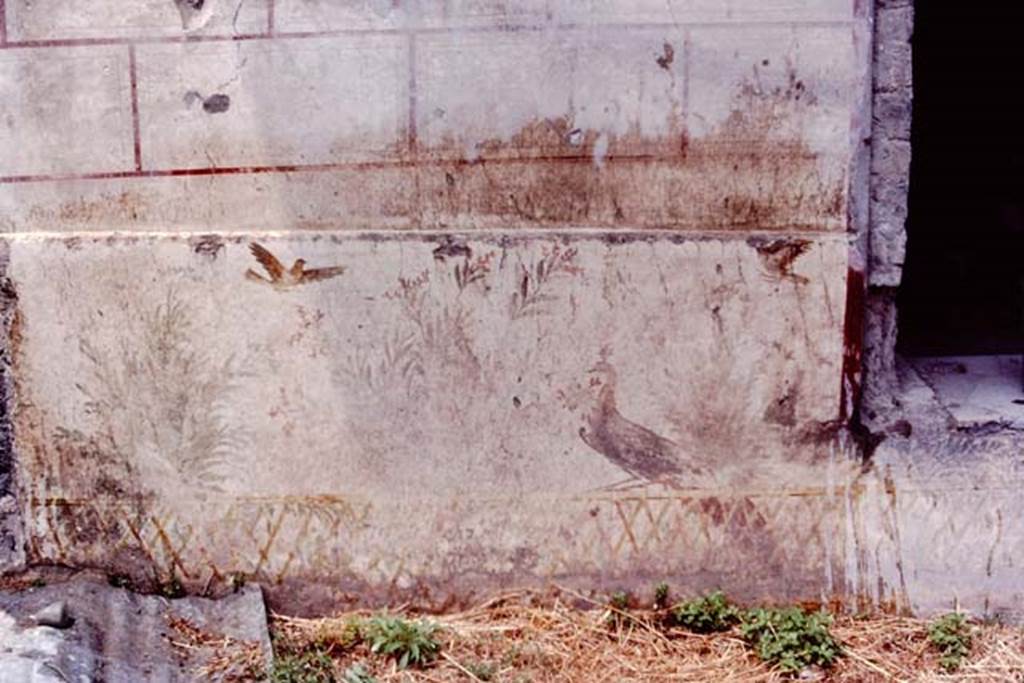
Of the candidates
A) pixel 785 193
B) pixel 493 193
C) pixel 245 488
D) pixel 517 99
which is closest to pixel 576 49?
pixel 517 99

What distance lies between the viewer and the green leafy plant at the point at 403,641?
3.06m

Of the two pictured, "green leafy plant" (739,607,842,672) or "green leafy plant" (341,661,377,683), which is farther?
"green leafy plant" (739,607,842,672)

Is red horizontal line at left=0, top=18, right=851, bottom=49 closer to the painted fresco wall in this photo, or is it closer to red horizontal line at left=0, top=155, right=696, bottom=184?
the painted fresco wall

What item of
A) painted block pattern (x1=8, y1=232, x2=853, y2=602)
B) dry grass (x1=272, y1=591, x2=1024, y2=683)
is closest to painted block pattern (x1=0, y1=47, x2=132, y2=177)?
painted block pattern (x1=8, y1=232, x2=853, y2=602)

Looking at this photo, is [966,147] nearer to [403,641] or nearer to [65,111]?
[403,641]

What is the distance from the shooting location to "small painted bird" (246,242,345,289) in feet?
10.2

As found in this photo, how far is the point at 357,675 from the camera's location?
2.94 meters

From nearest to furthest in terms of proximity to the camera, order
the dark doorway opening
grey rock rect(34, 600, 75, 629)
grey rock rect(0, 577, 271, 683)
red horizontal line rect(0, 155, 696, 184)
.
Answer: grey rock rect(0, 577, 271, 683) → grey rock rect(34, 600, 75, 629) → red horizontal line rect(0, 155, 696, 184) → the dark doorway opening

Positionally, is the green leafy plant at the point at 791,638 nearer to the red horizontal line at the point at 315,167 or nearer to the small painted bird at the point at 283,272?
the red horizontal line at the point at 315,167

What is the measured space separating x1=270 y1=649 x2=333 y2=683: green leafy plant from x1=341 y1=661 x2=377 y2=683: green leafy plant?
3 cm

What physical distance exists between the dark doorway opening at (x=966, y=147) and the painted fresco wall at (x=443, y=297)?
66.6 inches

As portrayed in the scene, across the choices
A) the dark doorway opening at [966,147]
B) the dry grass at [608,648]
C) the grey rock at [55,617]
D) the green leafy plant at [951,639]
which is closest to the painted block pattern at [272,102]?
the grey rock at [55,617]

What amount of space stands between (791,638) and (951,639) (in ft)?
1.38

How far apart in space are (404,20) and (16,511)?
1.67 metres
